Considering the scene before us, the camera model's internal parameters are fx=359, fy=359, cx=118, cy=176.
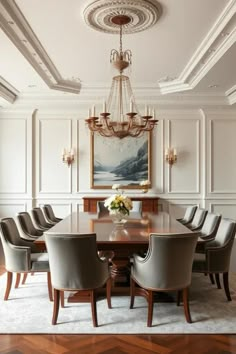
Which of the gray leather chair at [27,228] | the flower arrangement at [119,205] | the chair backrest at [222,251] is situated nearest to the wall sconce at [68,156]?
the gray leather chair at [27,228]

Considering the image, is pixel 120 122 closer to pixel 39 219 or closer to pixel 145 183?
pixel 39 219

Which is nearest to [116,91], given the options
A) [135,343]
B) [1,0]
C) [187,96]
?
[187,96]

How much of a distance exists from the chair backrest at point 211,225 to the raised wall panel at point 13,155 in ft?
14.7

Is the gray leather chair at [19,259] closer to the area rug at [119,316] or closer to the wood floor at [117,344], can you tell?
the area rug at [119,316]

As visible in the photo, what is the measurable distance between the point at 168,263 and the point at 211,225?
1.49m

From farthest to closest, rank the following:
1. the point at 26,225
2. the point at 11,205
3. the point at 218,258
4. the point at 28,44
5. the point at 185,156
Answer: the point at 185,156 → the point at 11,205 → the point at 26,225 → the point at 28,44 → the point at 218,258

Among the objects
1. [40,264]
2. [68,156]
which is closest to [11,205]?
[68,156]

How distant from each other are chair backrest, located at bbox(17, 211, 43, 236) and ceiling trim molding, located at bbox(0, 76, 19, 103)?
8.90 ft

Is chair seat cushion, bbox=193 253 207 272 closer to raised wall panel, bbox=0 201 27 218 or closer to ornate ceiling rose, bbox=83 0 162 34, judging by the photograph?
ornate ceiling rose, bbox=83 0 162 34

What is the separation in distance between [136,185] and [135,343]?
202 inches

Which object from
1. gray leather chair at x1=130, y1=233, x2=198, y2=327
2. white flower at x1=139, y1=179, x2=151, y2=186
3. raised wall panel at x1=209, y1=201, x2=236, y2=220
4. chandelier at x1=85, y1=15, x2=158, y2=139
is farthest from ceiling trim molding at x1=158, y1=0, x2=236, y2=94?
raised wall panel at x1=209, y1=201, x2=236, y2=220

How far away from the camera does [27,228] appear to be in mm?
4742

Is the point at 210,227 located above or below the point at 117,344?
above

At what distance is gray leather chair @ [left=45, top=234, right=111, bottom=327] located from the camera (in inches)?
123
